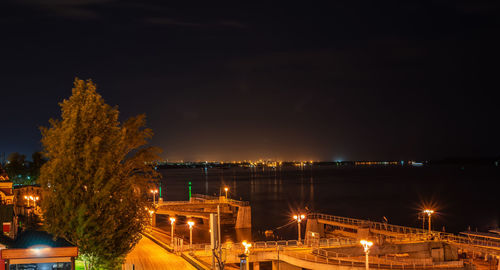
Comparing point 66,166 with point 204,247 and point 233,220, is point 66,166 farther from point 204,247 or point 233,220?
point 233,220

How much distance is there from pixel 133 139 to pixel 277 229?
210 ft

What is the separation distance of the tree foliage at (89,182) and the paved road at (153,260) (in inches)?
312

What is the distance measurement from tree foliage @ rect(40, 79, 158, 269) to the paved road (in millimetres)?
7923

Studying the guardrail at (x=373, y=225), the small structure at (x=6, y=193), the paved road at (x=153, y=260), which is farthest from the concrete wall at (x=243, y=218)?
the paved road at (x=153, y=260)

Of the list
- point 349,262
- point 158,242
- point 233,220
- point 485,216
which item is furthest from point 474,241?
point 485,216

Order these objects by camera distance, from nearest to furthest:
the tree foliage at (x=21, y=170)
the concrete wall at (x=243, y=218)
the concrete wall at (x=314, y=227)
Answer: the concrete wall at (x=314, y=227) < the concrete wall at (x=243, y=218) < the tree foliage at (x=21, y=170)

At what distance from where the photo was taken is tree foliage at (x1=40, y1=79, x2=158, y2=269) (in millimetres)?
16922

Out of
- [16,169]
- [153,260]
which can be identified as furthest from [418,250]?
[16,169]

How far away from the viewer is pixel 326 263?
3550 centimetres

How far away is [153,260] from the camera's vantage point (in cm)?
3052

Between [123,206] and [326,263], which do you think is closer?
[123,206]

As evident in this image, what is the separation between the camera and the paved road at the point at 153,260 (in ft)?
93.1

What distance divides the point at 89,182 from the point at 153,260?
48.2 ft

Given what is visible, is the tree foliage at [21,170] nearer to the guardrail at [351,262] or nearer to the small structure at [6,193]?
the small structure at [6,193]
